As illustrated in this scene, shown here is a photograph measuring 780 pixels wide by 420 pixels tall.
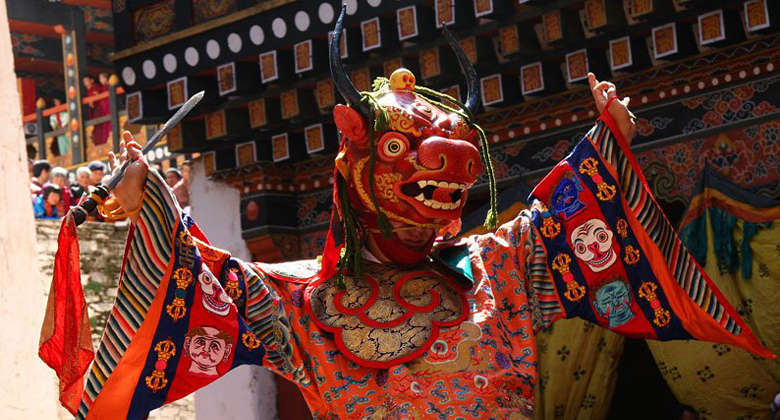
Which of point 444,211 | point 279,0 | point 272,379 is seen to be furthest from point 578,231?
point 272,379

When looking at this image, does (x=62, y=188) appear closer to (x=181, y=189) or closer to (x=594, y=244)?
(x=181, y=189)

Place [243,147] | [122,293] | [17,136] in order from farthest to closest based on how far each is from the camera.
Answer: [243,147] < [17,136] < [122,293]

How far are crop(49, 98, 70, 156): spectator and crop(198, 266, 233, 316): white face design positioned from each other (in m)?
12.3

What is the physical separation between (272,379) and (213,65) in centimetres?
196

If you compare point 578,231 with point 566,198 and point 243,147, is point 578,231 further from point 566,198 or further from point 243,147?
point 243,147

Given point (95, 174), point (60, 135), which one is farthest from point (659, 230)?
point (60, 135)

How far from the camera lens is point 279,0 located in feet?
26.1

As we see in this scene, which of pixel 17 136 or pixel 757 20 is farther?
pixel 757 20

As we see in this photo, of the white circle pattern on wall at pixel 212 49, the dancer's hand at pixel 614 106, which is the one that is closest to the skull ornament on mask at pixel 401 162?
the dancer's hand at pixel 614 106

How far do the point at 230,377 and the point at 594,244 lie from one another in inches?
171

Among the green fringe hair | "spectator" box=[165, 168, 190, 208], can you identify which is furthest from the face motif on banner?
"spectator" box=[165, 168, 190, 208]

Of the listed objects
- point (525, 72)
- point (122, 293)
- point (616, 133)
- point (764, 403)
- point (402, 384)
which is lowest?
point (764, 403)

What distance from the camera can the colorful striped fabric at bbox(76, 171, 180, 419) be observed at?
454 centimetres

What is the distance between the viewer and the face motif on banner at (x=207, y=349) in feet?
15.3
